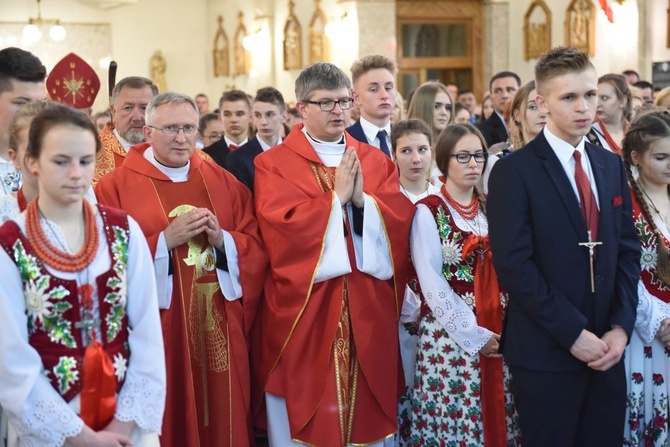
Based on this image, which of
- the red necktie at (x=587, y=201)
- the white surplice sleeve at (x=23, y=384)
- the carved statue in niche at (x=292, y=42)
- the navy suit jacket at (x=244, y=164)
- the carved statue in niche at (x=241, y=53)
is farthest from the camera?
the carved statue in niche at (x=241, y=53)

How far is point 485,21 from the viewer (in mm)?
14508

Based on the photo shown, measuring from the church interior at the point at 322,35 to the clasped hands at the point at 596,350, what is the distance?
8183 millimetres

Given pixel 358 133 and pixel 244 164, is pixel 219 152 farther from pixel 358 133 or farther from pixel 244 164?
pixel 244 164

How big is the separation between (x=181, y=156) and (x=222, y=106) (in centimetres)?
319

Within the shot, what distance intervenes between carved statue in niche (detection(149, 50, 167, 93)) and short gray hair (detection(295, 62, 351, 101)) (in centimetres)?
1686

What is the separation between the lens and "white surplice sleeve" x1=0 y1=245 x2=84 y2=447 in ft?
8.77

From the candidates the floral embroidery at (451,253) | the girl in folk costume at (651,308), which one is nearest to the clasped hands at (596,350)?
the girl in folk costume at (651,308)

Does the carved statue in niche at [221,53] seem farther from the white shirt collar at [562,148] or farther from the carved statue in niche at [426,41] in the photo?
the white shirt collar at [562,148]

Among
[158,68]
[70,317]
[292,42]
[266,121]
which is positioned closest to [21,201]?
[70,317]

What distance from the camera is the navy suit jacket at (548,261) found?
10.9ft

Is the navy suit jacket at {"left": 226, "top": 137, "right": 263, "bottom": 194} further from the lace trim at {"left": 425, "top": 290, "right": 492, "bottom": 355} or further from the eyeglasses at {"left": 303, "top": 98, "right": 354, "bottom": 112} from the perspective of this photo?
the lace trim at {"left": 425, "top": 290, "right": 492, "bottom": 355}

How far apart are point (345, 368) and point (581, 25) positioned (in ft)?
32.0

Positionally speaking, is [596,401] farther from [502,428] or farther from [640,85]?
[640,85]

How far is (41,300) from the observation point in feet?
8.99
